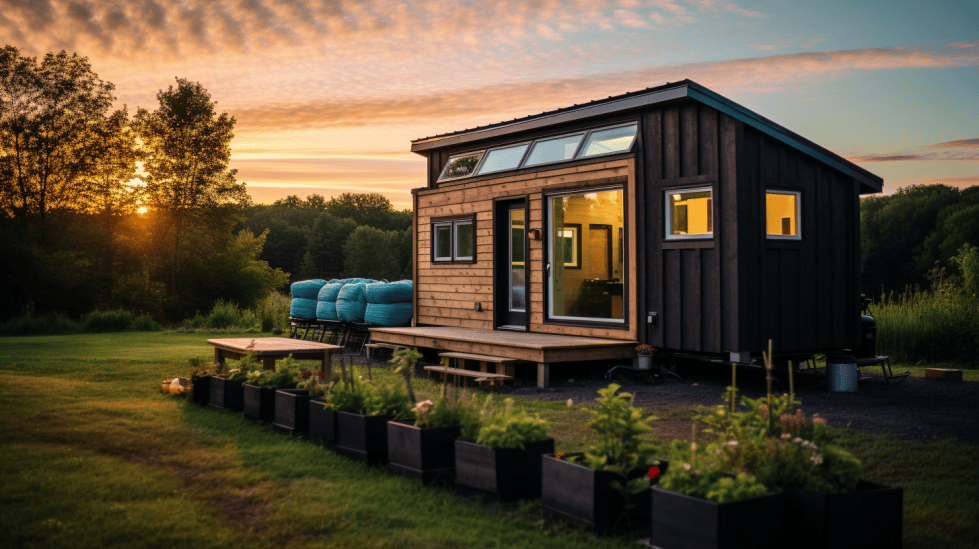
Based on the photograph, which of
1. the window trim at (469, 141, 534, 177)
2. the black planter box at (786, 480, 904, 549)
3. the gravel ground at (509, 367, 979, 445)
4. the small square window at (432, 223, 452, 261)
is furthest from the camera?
the small square window at (432, 223, 452, 261)

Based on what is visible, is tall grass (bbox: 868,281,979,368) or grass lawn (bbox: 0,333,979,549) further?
tall grass (bbox: 868,281,979,368)

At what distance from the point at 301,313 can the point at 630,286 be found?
8500 mm

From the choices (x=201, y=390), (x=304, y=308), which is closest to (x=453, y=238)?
(x=304, y=308)

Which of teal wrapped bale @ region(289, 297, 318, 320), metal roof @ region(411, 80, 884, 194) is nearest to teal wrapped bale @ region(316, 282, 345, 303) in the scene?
teal wrapped bale @ region(289, 297, 318, 320)

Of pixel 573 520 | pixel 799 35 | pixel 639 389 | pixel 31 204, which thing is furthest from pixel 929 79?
pixel 31 204

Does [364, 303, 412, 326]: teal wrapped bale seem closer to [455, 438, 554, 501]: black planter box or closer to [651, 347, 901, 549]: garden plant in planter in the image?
[455, 438, 554, 501]: black planter box

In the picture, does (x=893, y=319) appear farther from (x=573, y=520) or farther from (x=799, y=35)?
(x=573, y=520)

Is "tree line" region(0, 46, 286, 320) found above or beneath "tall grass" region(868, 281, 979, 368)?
above

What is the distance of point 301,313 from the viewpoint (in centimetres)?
1570

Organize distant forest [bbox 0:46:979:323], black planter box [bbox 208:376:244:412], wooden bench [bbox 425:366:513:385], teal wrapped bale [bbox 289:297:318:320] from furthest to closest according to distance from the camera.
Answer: distant forest [bbox 0:46:979:323] < teal wrapped bale [bbox 289:297:318:320] < wooden bench [bbox 425:366:513:385] < black planter box [bbox 208:376:244:412]

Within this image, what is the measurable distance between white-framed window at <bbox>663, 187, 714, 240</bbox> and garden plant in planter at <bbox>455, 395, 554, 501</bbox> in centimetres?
538

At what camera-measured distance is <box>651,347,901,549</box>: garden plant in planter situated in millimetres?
2963

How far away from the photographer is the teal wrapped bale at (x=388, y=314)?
44.3 feet

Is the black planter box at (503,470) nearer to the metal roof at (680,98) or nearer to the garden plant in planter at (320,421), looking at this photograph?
the garden plant in planter at (320,421)
